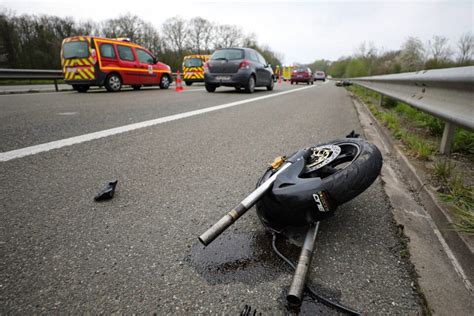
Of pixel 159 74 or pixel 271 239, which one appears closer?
pixel 271 239

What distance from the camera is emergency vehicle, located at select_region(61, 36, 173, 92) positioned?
355 inches

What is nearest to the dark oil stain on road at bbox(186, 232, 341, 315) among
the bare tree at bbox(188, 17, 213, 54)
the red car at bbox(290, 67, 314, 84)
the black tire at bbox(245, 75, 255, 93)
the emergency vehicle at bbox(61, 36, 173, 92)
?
the black tire at bbox(245, 75, 255, 93)

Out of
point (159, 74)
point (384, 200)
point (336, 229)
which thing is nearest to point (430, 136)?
point (384, 200)

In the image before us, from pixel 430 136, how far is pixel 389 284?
101 inches

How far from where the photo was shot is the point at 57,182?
1913mm

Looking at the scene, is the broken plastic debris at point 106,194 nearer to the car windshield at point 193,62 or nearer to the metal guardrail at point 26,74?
the metal guardrail at point 26,74

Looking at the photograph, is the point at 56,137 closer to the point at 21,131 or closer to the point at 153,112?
the point at 21,131

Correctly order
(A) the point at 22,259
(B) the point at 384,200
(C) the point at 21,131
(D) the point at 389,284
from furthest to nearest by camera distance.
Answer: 1. (C) the point at 21,131
2. (B) the point at 384,200
3. (A) the point at 22,259
4. (D) the point at 389,284

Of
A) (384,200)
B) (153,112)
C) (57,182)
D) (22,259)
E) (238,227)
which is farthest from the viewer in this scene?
(153,112)

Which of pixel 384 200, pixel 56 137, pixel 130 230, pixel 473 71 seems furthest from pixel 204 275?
pixel 56 137

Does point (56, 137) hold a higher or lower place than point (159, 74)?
lower

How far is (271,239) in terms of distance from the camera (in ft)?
4.34

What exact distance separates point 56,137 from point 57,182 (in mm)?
1439

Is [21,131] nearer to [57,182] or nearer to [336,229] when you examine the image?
[57,182]
